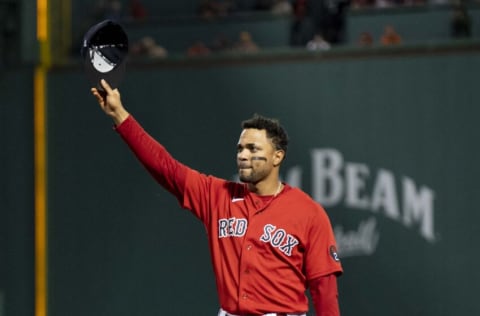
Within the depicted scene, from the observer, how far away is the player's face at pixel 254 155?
5.83 metres

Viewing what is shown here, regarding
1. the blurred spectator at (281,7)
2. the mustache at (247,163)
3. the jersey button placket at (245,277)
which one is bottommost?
the jersey button placket at (245,277)

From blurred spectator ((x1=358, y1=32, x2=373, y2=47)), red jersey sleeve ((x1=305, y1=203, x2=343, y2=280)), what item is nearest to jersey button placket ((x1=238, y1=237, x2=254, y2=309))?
red jersey sleeve ((x1=305, y1=203, x2=343, y2=280))

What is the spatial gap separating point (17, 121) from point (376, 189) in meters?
3.51

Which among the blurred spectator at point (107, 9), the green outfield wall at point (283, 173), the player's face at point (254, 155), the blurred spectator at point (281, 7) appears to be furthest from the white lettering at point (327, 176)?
the player's face at point (254, 155)

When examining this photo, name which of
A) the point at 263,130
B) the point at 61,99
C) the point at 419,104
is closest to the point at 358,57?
the point at 419,104

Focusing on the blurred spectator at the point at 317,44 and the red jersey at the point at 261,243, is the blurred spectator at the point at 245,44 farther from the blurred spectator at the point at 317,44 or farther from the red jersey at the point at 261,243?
the red jersey at the point at 261,243

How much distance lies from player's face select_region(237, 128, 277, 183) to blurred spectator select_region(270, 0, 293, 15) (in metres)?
5.89

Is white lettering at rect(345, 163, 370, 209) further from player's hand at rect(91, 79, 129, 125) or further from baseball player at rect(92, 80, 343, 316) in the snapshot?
player's hand at rect(91, 79, 129, 125)

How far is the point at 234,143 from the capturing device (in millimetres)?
10953

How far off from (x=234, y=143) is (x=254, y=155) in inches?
202

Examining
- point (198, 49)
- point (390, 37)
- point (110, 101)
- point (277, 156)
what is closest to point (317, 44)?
point (390, 37)

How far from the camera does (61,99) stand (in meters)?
11.5

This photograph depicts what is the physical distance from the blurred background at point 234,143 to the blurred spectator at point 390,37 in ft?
0.13

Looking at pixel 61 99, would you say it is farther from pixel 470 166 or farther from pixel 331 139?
pixel 470 166
